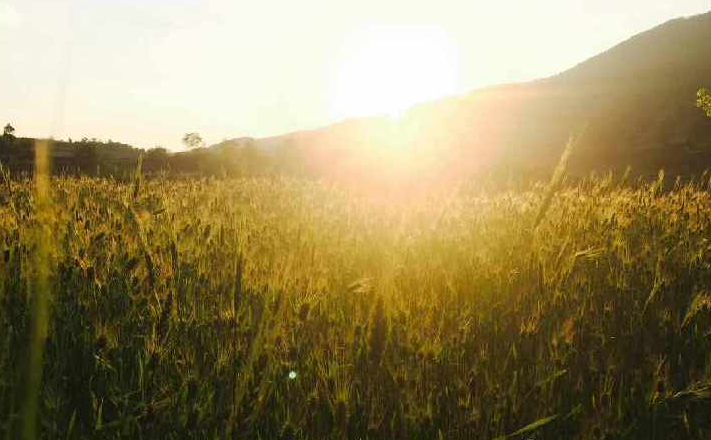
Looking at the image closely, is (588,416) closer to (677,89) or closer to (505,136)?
(677,89)

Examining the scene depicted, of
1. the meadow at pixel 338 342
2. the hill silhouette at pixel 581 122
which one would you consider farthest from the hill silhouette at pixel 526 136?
the meadow at pixel 338 342

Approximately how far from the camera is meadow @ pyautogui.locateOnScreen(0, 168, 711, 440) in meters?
1.28

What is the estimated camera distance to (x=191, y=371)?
1.22 metres

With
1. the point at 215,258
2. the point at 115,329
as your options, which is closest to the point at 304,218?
the point at 215,258

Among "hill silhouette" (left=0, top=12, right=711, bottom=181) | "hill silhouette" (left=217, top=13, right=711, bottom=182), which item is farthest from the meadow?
"hill silhouette" (left=217, top=13, right=711, bottom=182)

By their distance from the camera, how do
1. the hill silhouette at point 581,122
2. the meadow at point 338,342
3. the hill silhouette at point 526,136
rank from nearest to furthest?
1. the meadow at point 338,342
2. the hill silhouette at point 526,136
3. the hill silhouette at point 581,122

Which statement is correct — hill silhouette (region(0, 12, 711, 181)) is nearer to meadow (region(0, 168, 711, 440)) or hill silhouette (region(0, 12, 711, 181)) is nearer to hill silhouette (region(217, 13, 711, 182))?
hill silhouette (region(217, 13, 711, 182))

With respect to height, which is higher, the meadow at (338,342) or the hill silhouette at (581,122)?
the hill silhouette at (581,122)

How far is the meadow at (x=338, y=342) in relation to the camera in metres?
1.28

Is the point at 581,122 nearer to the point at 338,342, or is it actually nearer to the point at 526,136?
the point at 526,136

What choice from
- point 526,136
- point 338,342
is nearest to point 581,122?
point 526,136

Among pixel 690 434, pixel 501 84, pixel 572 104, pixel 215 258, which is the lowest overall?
pixel 690 434

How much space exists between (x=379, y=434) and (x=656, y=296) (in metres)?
1.56

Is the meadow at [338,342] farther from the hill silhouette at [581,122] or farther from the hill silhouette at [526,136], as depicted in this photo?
the hill silhouette at [581,122]
